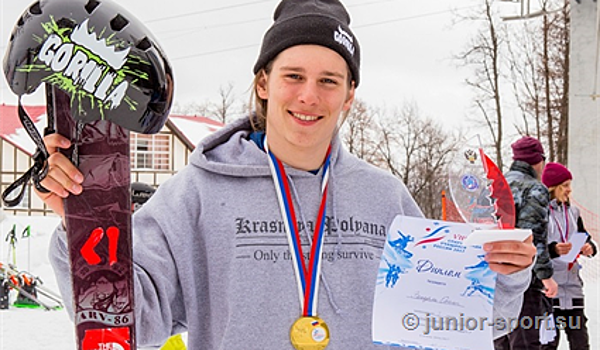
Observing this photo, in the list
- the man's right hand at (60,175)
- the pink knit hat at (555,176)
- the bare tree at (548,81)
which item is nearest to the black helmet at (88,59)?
the man's right hand at (60,175)

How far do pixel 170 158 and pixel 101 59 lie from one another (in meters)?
23.3

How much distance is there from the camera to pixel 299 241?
1.93m

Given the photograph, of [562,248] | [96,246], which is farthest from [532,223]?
[96,246]

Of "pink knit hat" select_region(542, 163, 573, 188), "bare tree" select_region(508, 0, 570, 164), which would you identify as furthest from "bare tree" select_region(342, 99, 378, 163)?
"pink knit hat" select_region(542, 163, 573, 188)

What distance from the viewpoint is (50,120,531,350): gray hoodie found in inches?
72.3

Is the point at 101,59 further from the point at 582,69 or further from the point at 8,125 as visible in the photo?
the point at 8,125

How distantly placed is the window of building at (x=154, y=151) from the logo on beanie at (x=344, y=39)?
2225 centimetres

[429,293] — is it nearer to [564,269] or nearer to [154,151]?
[564,269]

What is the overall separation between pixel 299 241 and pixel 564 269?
3784 mm

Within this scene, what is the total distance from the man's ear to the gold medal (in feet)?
2.06

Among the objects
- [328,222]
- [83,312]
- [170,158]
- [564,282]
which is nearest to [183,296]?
[83,312]

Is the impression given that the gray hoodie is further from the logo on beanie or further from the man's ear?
the logo on beanie

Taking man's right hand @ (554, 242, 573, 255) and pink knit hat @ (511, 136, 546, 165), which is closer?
pink knit hat @ (511, 136, 546, 165)

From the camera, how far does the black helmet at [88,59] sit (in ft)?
5.12
